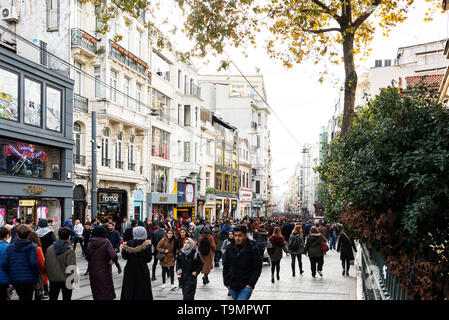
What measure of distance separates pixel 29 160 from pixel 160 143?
1552 cm

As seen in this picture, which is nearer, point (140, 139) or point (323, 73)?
point (323, 73)

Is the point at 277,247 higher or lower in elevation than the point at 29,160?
lower

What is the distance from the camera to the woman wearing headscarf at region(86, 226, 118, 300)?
26.7 ft

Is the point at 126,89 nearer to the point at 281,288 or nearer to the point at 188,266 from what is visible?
the point at 281,288

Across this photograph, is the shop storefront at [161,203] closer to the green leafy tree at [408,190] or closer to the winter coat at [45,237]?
the winter coat at [45,237]

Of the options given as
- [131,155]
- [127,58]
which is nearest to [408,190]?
[127,58]

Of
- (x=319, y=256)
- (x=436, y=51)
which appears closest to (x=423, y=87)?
(x=319, y=256)

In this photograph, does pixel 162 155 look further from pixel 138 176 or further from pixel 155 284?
pixel 155 284

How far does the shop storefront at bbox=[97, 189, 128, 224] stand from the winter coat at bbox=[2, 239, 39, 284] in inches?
758

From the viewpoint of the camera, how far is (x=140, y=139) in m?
32.0

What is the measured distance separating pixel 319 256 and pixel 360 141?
6.29 m

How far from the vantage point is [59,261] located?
26.9 feet

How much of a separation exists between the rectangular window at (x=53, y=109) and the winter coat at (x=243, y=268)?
56.8ft

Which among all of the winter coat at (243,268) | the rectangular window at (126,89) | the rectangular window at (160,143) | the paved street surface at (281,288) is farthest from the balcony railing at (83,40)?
the winter coat at (243,268)
